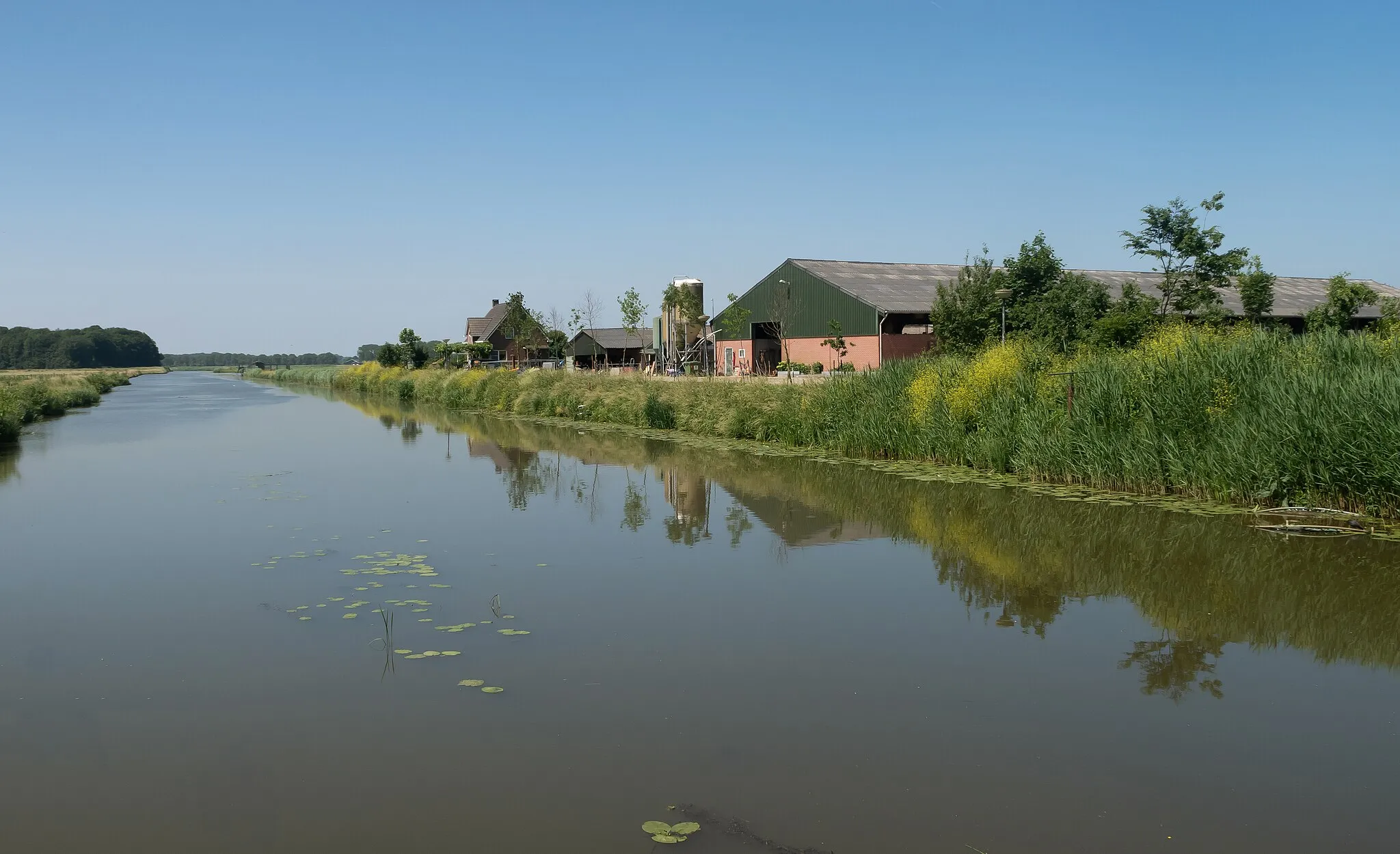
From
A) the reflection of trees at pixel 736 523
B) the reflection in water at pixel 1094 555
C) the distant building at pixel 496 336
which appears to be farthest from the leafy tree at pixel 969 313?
the distant building at pixel 496 336

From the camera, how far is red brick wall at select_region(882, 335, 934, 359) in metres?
42.2

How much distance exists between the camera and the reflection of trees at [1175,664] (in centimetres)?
719

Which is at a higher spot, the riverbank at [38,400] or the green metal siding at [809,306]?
the green metal siding at [809,306]

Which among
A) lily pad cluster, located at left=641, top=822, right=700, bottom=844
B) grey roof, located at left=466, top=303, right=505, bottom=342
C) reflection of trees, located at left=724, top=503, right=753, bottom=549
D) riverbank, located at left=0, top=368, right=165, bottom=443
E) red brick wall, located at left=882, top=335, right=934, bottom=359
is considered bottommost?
lily pad cluster, located at left=641, top=822, right=700, bottom=844

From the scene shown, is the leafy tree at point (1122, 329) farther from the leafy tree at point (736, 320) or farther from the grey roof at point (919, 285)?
the leafy tree at point (736, 320)

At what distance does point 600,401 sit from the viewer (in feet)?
113

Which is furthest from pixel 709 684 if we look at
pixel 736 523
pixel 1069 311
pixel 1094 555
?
pixel 1069 311

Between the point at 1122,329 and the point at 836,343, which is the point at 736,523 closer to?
the point at 1122,329

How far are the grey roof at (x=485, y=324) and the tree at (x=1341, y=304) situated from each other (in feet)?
213

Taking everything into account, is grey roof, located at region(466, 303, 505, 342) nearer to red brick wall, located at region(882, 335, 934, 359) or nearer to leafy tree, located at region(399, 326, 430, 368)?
leafy tree, located at region(399, 326, 430, 368)

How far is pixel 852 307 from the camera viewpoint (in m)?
43.6

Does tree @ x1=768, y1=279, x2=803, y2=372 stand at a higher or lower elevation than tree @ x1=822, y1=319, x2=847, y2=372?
higher

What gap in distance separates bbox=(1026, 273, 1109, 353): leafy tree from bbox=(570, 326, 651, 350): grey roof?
123 ft

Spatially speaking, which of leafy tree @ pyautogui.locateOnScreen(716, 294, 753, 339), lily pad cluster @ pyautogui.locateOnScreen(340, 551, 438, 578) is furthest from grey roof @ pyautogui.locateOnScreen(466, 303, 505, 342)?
lily pad cluster @ pyautogui.locateOnScreen(340, 551, 438, 578)
